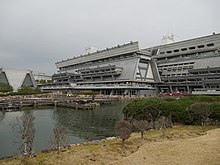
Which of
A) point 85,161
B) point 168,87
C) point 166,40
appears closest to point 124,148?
point 85,161

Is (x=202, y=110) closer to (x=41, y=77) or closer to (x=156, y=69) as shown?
(x=156, y=69)

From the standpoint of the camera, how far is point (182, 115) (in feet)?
76.6

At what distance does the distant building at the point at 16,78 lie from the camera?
130m

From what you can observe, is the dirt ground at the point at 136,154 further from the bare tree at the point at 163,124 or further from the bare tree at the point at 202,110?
the bare tree at the point at 202,110

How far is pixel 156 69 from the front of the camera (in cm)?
10212

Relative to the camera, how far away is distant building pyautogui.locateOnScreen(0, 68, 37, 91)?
427 ft

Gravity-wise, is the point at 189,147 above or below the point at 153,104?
below

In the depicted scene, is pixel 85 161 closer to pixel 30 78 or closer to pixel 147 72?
pixel 147 72

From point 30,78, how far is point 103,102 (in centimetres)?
9276

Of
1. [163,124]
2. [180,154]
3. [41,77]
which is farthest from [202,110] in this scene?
[41,77]

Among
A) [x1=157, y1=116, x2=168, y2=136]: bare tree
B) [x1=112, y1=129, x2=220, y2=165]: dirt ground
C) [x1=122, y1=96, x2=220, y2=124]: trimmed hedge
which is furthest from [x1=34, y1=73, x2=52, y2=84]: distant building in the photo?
[x1=112, y1=129, x2=220, y2=165]: dirt ground

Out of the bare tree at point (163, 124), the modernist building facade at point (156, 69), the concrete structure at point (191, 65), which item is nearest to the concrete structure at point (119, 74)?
the modernist building facade at point (156, 69)

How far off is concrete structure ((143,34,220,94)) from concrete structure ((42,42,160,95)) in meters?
5.21

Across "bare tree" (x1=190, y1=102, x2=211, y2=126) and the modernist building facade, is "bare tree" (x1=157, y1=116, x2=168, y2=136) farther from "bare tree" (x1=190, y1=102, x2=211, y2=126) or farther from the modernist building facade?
the modernist building facade
